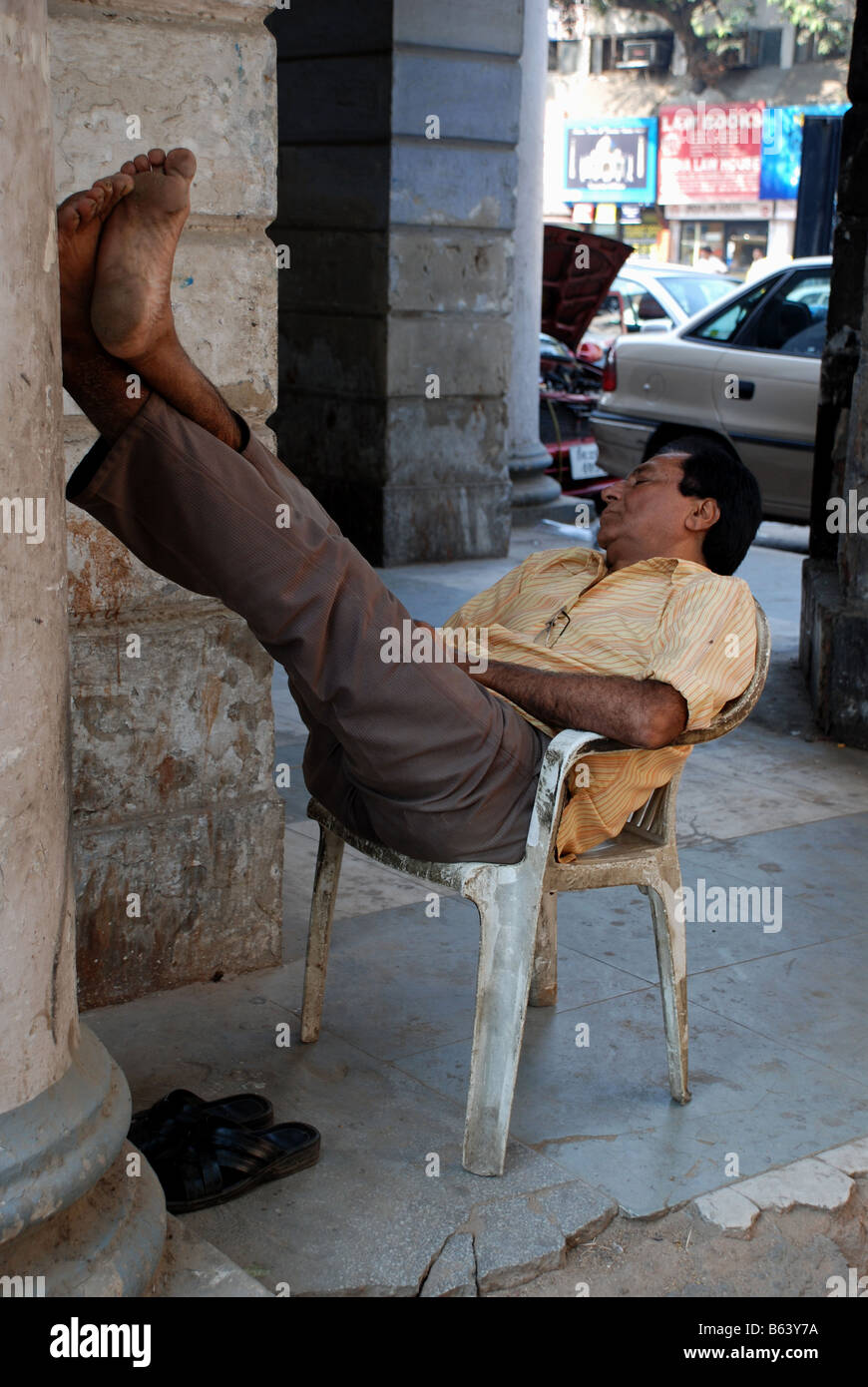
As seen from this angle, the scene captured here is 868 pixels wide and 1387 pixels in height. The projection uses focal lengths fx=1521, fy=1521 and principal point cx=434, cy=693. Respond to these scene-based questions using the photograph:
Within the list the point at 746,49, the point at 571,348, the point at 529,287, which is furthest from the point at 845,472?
the point at 746,49

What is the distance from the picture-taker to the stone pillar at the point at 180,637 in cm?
288

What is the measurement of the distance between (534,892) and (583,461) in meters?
8.76

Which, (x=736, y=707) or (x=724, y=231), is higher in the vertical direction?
(x=724, y=231)

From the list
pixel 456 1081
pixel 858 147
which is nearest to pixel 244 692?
pixel 456 1081

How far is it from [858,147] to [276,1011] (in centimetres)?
415

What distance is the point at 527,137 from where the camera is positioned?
28.7 feet

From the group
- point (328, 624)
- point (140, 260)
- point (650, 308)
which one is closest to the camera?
point (140, 260)

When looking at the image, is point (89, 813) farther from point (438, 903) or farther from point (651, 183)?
point (651, 183)

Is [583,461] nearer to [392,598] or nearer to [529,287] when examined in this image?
[529,287]

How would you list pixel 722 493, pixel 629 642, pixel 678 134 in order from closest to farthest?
pixel 629 642 → pixel 722 493 → pixel 678 134

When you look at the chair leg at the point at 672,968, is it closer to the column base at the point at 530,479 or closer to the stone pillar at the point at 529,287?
the stone pillar at the point at 529,287

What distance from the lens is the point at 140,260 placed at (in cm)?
201

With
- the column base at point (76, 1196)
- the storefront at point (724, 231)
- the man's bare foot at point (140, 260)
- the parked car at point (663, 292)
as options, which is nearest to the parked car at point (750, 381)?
the parked car at point (663, 292)

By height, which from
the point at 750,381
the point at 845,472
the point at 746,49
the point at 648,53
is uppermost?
the point at 648,53
